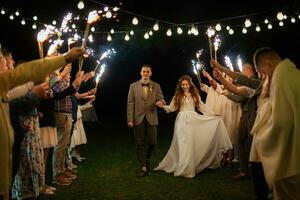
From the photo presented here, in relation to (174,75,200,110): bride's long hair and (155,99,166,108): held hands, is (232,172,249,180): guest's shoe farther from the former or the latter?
(155,99,166,108): held hands

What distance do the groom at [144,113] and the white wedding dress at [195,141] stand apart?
47cm

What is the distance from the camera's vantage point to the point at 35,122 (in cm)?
741

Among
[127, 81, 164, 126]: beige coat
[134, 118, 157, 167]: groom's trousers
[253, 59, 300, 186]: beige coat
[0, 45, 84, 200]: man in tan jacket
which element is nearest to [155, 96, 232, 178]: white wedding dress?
[127, 81, 164, 126]: beige coat

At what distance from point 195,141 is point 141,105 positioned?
1544 millimetres

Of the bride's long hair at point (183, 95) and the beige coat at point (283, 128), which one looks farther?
the bride's long hair at point (183, 95)

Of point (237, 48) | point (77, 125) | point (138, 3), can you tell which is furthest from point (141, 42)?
point (77, 125)

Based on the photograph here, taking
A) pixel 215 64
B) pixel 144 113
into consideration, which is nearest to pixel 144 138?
pixel 144 113

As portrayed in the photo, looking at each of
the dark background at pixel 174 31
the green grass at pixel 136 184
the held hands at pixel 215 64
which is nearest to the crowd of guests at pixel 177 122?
the held hands at pixel 215 64

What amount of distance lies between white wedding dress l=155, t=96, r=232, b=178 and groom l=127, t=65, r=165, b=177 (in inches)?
18.6

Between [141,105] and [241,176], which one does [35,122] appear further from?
[241,176]

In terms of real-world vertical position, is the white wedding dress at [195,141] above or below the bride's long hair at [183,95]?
below

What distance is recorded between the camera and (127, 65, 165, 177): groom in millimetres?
9992

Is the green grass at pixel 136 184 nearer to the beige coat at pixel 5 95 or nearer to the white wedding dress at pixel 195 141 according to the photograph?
the white wedding dress at pixel 195 141

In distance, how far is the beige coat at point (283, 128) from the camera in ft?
17.1
